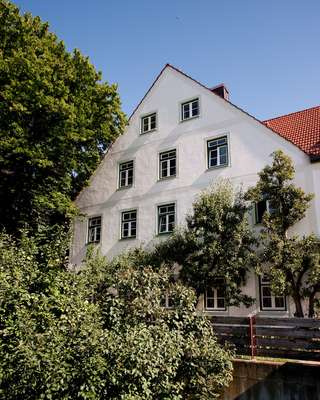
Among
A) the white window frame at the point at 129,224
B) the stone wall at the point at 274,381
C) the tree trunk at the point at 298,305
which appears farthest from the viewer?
the white window frame at the point at 129,224

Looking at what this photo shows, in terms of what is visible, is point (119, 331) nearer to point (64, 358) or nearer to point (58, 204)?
point (64, 358)

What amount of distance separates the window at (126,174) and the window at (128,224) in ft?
6.18

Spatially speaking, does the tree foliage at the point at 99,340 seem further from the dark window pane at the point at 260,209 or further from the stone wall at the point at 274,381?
the dark window pane at the point at 260,209

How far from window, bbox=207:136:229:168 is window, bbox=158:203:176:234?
10.3 ft

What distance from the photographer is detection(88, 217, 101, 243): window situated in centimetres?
2288

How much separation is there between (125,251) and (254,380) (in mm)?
11972

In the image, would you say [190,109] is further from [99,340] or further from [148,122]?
[99,340]

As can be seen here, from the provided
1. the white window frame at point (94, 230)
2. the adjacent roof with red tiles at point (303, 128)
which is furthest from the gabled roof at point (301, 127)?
the white window frame at point (94, 230)

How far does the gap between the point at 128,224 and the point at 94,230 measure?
2.76 m

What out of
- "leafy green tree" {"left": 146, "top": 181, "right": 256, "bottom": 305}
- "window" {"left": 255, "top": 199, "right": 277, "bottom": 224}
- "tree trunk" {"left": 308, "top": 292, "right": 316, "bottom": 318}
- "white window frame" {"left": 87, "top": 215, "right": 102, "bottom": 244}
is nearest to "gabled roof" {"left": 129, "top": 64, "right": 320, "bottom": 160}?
"window" {"left": 255, "top": 199, "right": 277, "bottom": 224}

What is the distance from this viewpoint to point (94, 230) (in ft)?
76.0

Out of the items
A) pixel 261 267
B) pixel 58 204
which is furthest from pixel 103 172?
pixel 261 267

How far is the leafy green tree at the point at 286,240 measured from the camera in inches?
550

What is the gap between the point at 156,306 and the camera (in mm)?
9094
